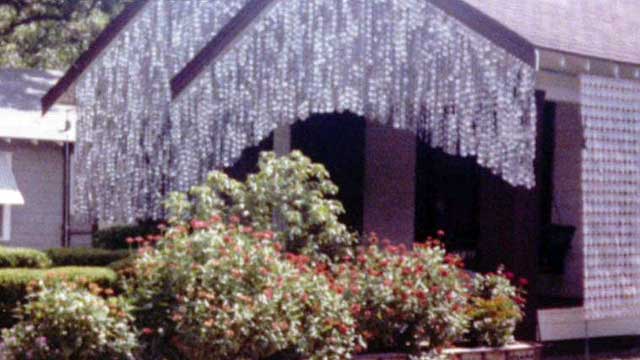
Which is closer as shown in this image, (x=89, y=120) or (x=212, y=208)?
(x=212, y=208)

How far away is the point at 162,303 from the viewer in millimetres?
7863

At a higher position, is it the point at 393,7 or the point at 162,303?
the point at 393,7

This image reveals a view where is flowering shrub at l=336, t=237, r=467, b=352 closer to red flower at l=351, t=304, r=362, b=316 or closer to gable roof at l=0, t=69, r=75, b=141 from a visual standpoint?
red flower at l=351, t=304, r=362, b=316

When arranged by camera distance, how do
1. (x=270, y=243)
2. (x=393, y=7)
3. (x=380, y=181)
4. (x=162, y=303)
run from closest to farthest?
1. (x=162, y=303)
2. (x=270, y=243)
3. (x=393, y=7)
4. (x=380, y=181)

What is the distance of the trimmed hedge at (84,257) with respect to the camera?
45.3ft

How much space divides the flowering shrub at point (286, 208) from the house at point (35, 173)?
10270 millimetres

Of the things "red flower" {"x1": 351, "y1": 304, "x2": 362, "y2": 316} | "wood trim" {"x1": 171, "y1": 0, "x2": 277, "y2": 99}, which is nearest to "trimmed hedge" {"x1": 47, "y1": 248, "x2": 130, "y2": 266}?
"wood trim" {"x1": 171, "y1": 0, "x2": 277, "y2": 99}

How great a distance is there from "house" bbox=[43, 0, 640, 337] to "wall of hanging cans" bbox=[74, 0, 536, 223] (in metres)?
0.02

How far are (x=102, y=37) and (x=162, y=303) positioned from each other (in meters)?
7.88

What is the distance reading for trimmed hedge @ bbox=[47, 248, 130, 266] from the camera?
13.8 m

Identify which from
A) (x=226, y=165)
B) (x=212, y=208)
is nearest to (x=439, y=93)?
(x=226, y=165)

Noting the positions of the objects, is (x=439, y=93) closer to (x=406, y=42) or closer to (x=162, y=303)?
(x=406, y=42)

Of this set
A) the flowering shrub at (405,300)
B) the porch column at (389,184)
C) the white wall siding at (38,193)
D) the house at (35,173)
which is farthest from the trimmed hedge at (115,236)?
the flowering shrub at (405,300)

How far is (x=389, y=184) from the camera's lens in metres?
14.9
